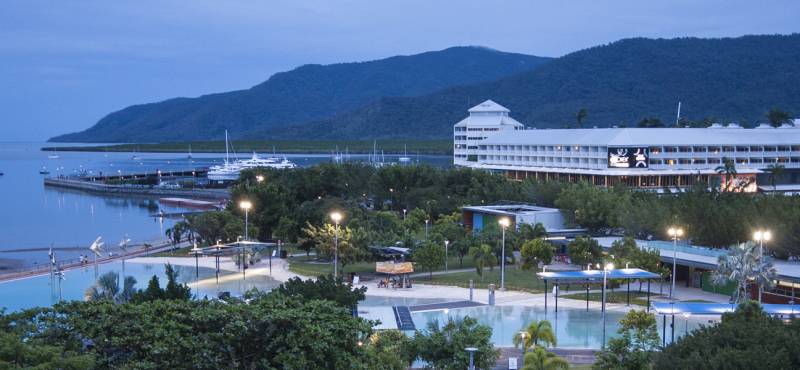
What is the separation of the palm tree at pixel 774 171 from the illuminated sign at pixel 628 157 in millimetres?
13319

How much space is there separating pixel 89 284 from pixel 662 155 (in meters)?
62.8

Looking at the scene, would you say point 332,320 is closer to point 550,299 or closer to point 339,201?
point 550,299

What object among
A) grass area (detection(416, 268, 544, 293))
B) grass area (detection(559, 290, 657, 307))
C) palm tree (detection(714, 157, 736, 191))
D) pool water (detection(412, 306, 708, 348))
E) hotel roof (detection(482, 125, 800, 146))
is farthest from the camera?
hotel roof (detection(482, 125, 800, 146))

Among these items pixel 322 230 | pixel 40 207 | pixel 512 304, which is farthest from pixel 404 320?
pixel 40 207

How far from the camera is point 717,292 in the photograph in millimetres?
37594

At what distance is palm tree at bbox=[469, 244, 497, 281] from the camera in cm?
→ 4028

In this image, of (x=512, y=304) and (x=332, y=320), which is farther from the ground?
(x=332, y=320)

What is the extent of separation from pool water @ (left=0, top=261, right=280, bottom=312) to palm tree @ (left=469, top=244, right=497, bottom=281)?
10005mm

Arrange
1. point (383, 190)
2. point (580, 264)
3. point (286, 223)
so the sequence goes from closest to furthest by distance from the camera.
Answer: point (580, 264)
point (286, 223)
point (383, 190)

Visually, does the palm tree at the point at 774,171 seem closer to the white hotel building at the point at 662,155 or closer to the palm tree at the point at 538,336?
the white hotel building at the point at 662,155

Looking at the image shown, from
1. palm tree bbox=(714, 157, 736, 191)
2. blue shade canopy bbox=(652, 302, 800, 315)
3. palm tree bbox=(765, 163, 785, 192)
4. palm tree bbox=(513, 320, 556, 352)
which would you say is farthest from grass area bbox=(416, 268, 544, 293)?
palm tree bbox=(765, 163, 785, 192)

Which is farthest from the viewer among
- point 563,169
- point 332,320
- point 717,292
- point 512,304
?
point 563,169

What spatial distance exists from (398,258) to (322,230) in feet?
15.0

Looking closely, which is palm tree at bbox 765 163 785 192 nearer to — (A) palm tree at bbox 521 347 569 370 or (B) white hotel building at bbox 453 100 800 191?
(B) white hotel building at bbox 453 100 800 191
